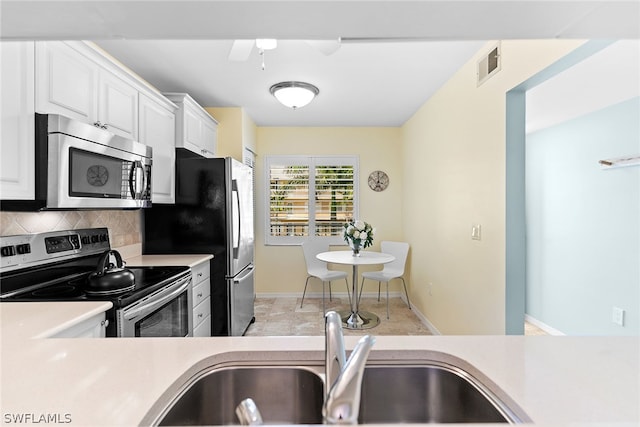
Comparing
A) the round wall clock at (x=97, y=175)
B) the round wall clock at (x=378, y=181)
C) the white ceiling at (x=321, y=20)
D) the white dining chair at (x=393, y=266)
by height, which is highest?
the round wall clock at (x=378, y=181)

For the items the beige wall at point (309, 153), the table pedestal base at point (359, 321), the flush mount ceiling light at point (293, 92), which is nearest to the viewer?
the flush mount ceiling light at point (293, 92)

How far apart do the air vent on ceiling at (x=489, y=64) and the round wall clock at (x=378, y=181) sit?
7.36ft

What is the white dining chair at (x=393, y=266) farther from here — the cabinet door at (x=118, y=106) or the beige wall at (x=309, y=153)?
the cabinet door at (x=118, y=106)

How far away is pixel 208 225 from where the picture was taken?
2.82 m

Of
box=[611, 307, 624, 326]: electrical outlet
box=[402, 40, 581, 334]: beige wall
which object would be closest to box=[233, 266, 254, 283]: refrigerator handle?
box=[402, 40, 581, 334]: beige wall

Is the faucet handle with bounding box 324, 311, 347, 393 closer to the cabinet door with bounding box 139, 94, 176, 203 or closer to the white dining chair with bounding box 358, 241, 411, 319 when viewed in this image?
the cabinet door with bounding box 139, 94, 176, 203

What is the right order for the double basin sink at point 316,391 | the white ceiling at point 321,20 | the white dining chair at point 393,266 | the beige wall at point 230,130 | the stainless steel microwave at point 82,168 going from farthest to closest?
→ the white dining chair at point 393,266 < the beige wall at point 230,130 < the stainless steel microwave at point 82,168 < the double basin sink at point 316,391 < the white ceiling at point 321,20

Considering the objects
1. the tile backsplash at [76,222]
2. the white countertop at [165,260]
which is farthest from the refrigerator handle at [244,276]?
the tile backsplash at [76,222]

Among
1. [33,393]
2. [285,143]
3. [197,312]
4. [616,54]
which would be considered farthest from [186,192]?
[616,54]

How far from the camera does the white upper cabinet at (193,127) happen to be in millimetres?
2826

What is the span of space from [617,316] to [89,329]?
3.78 m

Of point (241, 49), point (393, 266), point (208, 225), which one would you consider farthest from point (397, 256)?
point (241, 49)

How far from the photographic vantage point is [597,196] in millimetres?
2818

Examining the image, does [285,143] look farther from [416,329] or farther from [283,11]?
[283,11]
